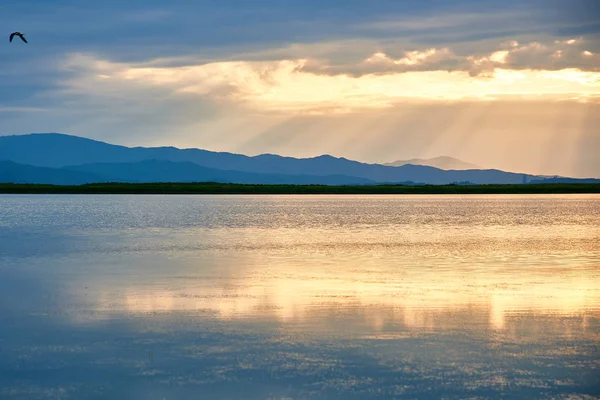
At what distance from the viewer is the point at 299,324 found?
19.4 m

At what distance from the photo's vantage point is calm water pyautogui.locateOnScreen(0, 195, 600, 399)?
14312 mm

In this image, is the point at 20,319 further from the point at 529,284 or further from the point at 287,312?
the point at 529,284

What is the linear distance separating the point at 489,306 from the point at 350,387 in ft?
30.6

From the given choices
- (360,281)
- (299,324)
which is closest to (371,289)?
(360,281)

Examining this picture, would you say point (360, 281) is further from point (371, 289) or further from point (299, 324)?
point (299, 324)

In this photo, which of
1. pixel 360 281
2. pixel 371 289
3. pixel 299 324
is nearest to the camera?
pixel 299 324

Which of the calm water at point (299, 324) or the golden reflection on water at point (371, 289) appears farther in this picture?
the golden reflection on water at point (371, 289)

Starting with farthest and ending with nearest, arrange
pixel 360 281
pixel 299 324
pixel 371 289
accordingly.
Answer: pixel 360 281
pixel 371 289
pixel 299 324

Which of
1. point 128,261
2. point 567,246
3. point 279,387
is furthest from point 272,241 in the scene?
point 279,387

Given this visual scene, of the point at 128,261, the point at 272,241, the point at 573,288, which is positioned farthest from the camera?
the point at 272,241

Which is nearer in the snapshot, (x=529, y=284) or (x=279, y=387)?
(x=279, y=387)

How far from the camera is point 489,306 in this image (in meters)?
22.2

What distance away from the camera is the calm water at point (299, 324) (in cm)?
1431

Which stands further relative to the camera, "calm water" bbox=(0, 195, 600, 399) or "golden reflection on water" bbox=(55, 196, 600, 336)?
"golden reflection on water" bbox=(55, 196, 600, 336)
